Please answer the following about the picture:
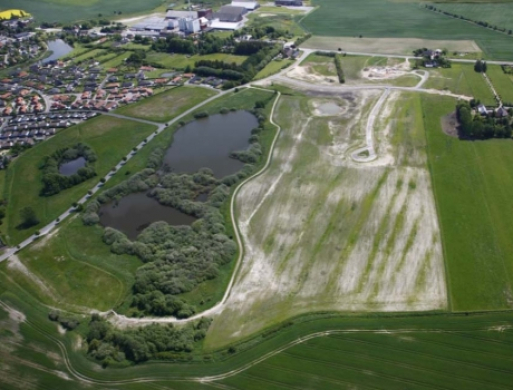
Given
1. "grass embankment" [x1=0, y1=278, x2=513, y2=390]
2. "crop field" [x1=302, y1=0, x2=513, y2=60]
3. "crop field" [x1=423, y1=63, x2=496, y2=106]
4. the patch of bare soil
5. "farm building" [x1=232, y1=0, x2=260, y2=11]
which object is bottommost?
"grass embankment" [x1=0, y1=278, x2=513, y2=390]

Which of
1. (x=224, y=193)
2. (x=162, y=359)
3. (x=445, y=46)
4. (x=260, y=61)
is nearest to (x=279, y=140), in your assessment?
(x=224, y=193)

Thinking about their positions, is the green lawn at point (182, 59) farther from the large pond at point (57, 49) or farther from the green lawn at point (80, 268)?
the green lawn at point (80, 268)

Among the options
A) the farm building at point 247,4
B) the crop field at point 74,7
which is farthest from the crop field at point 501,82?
the crop field at point 74,7

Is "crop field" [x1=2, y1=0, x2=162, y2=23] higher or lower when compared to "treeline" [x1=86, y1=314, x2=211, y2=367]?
higher

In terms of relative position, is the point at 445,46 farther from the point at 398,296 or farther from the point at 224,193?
the point at 398,296

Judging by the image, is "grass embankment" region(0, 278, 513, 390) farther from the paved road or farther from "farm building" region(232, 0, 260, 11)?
"farm building" region(232, 0, 260, 11)

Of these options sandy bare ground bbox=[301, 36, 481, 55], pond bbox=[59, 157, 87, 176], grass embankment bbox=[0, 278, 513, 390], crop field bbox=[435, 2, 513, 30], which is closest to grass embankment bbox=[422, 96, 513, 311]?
grass embankment bbox=[0, 278, 513, 390]
